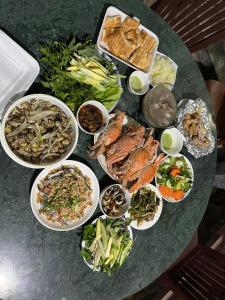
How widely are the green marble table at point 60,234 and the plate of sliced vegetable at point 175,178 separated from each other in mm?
110

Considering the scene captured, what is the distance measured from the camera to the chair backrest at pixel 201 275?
3012 mm

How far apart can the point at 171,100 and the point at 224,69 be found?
2166mm

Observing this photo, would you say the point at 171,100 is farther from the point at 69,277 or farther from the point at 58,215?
the point at 69,277

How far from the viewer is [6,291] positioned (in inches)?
100

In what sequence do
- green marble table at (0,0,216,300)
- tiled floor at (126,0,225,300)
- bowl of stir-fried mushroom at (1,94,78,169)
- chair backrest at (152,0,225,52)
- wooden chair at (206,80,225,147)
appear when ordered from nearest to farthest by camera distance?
bowl of stir-fried mushroom at (1,94,78,169) < green marble table at (0,0,216,300) < chair backrest at (152,0,225,52) < wooden chair at (206,80,225,147) < tiled floor at (126,0,225,300)

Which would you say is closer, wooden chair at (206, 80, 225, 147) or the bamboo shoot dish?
the bamboo shoot dish

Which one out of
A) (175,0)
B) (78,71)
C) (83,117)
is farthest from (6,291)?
(175,0)

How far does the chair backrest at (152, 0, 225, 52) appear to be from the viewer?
10.4ft

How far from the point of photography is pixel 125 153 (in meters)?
2.71

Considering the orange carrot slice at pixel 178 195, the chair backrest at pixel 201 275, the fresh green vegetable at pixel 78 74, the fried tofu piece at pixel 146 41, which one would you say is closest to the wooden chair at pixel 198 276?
the chair backrest at pixel 201 275

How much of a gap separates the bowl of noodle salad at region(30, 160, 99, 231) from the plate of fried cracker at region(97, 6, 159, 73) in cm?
76

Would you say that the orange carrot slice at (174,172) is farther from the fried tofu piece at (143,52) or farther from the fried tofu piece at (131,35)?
the fried tofu piece at (131,35)

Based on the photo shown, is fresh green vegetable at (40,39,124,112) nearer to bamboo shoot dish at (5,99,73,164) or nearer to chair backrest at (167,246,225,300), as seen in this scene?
bamboo shoot dish at (5,99,73,164)

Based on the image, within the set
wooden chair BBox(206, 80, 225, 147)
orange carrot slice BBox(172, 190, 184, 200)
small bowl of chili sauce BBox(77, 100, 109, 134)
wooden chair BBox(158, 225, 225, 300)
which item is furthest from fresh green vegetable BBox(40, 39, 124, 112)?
wooden chair BBox(158, 225, 225, 300)
